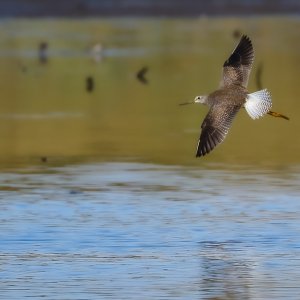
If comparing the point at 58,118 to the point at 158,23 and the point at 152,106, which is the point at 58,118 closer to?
the point at 152,106

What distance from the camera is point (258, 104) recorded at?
14117mm

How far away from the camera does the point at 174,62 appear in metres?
40.8

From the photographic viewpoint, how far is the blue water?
39.1ft

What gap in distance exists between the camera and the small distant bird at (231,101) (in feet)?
46.5

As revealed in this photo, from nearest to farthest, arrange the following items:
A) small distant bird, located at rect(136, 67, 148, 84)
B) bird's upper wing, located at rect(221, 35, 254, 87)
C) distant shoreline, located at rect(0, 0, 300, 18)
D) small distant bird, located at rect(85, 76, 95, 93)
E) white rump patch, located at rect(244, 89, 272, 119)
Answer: white rump patch, located at rect(244, 89, 272, 119) → bird's upper wing, located at rect(221, 35, 254, 87) → small distant bird, located at rect(85, 76, 95, 93) → small distant bird, located at rect(136, 67, 148, 84) → distant shoreline, located at rect(0, 0, 300, 18)

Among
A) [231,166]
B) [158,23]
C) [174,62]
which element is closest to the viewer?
[231,166]

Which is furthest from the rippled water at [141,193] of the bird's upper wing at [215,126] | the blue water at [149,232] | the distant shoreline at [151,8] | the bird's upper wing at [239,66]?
the distant shoreline at [151,8]

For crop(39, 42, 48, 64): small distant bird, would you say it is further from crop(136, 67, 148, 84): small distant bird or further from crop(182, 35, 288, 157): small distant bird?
crop(182, 35, 288, 157): small distant bird

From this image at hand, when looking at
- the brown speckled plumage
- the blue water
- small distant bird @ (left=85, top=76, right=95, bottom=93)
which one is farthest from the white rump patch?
small distant bird @ (left=85, top=76, right=95, bottom=93)

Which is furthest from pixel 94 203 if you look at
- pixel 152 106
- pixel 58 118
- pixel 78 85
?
pixel 78 85

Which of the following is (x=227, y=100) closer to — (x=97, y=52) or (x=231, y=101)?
(x=231, y=101)

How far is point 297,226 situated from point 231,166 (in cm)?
489

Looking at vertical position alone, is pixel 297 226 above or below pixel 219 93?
below

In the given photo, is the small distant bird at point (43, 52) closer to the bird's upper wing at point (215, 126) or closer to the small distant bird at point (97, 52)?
the small distant bird at point (97, 52)
